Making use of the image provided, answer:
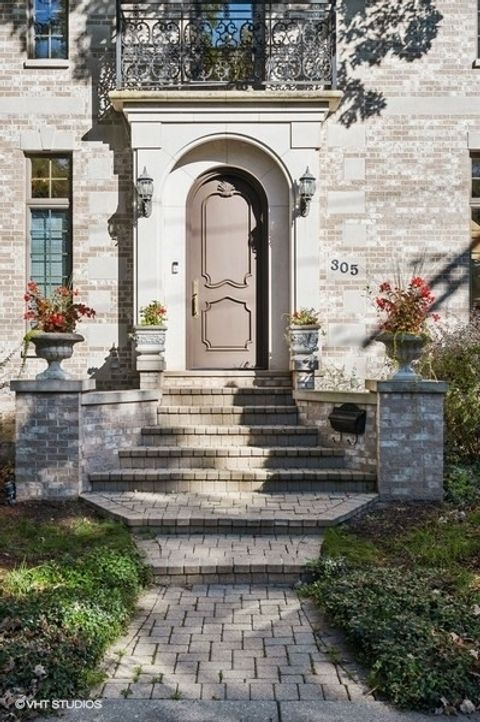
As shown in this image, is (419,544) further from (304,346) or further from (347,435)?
(304,346)

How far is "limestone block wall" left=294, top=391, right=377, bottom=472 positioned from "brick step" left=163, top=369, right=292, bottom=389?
0.80 m

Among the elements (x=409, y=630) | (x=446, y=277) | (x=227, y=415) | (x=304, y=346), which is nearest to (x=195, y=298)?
(x=304, y=346)

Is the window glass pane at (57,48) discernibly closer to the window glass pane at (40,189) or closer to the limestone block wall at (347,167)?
the limestone block wall at (347,167)

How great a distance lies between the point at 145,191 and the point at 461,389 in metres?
4.72

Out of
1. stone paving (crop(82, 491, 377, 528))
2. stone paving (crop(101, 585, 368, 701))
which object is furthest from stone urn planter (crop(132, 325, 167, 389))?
stone paving (crop(101, 585, 368, 701))

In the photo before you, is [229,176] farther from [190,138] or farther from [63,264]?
[63,264]

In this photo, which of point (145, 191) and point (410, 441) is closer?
point (410, 441)

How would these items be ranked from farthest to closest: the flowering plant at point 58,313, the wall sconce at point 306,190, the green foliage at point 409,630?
the wall sconce at point 306,190, the flowering plant at point 58,313, the green foliage at point 409,630

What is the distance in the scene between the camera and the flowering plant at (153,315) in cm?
819

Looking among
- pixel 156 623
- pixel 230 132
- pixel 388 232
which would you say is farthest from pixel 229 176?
pixel 156 623

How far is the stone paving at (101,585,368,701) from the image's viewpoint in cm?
325

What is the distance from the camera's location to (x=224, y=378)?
8.48 m

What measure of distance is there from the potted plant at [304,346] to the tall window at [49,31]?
5.35 m

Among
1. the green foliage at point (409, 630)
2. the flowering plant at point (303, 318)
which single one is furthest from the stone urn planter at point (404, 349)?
the green foliage at point (409, 630)
